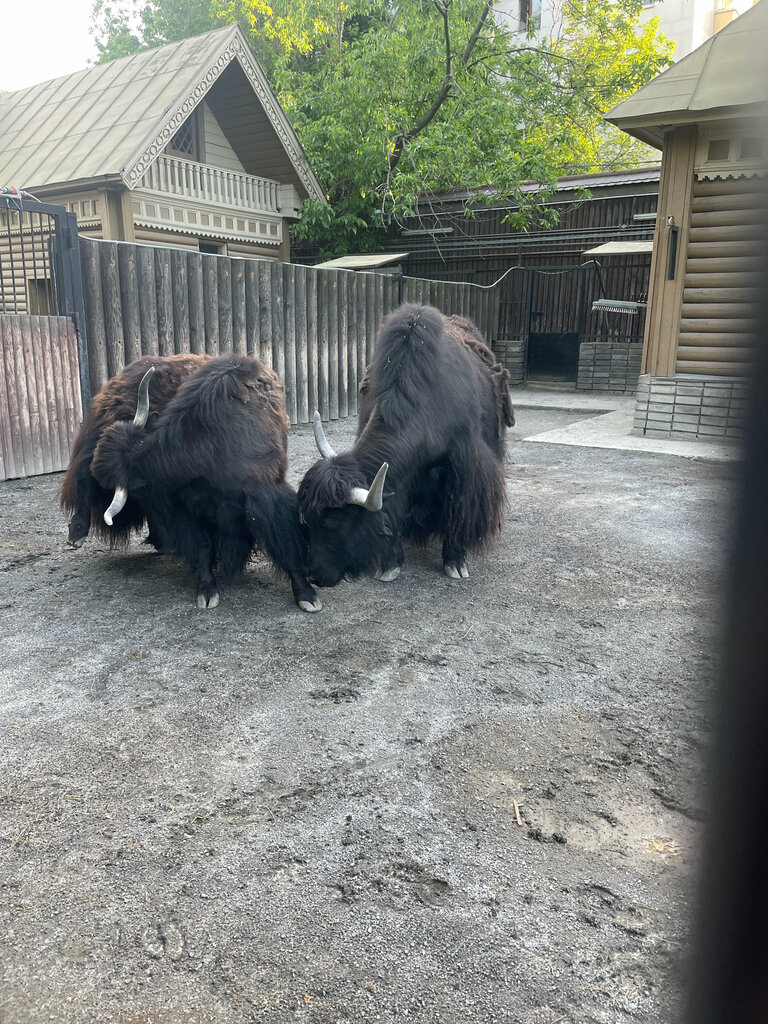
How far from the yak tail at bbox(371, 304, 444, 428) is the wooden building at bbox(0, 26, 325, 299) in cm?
802

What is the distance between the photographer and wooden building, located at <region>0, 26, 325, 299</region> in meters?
10.9

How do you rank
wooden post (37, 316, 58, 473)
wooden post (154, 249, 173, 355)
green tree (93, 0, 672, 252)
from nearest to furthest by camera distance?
wooden post (37, 316, 58, 473) < wooden post (154, 249, 173, 355) < green tree (93, 0, 672, 252)

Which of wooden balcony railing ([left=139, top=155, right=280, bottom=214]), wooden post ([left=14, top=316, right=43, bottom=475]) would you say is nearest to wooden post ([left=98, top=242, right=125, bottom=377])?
wooden post ([left=14, top=316, right=43, bottom=475])

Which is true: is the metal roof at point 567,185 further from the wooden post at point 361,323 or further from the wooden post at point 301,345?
the wooden post at point 301,345

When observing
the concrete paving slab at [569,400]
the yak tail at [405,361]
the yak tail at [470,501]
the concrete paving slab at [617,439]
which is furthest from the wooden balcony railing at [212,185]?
the yak tail at [470,501]

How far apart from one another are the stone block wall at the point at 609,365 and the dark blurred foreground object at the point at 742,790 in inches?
524

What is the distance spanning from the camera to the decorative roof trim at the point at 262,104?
10562 millimetres

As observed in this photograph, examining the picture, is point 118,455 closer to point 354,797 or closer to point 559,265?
point 354,797

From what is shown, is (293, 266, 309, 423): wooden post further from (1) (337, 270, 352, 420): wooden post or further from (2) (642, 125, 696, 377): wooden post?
(2) (642, 125, 696, 377): wooden post

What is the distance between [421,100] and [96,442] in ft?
48.5

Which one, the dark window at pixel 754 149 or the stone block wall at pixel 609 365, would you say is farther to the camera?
the stone block wall at pixel 609 365

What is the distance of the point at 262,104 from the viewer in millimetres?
12586

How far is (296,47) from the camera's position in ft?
57.1

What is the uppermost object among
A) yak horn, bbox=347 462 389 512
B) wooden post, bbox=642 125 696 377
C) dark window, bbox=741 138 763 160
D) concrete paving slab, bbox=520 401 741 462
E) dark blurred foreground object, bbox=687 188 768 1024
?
wooden post, bbox=642 125 696 377
